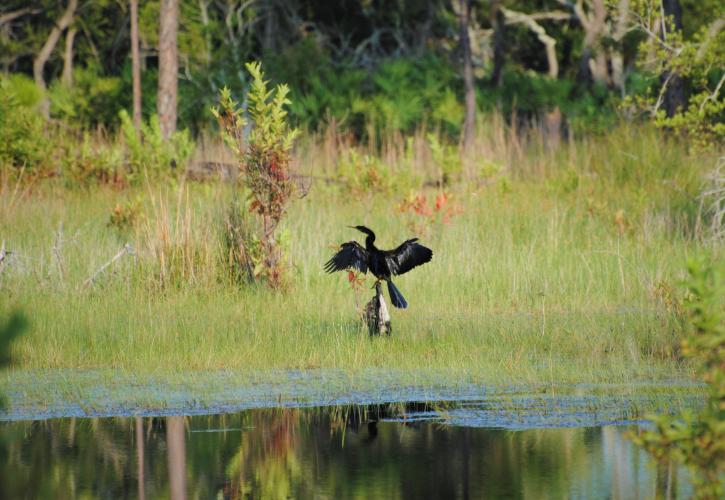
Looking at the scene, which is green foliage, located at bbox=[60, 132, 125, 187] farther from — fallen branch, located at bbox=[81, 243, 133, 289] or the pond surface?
the pond surface

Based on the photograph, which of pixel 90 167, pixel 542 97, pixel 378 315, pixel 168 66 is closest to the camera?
pixel 378 315

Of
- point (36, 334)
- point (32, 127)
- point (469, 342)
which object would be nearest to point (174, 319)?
point (36, 334)

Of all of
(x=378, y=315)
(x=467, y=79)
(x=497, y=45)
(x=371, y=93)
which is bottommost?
(x=378, y=315)

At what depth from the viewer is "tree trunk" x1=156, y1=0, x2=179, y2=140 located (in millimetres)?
19000

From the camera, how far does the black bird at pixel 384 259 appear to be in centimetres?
862

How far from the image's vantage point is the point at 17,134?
1712 centimetres

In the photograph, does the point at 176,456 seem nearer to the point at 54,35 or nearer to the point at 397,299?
the point at 397,299

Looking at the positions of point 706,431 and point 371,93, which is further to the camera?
point 371,93

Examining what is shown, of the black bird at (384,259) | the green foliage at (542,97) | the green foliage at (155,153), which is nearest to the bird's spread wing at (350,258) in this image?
the black bird at (384,259)

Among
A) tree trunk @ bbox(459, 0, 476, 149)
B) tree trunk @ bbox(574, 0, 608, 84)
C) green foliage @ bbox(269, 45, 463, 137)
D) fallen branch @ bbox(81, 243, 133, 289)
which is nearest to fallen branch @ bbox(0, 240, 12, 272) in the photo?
fallen branch @ bbox(81, 243, 133, 289)

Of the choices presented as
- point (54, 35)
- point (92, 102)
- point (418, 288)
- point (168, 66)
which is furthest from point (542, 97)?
point (418, 288)

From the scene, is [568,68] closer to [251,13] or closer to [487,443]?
[251,13]

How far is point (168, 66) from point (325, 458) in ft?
45.8

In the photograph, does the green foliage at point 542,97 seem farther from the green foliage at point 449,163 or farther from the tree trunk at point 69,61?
the tree trunk at point 69,61
